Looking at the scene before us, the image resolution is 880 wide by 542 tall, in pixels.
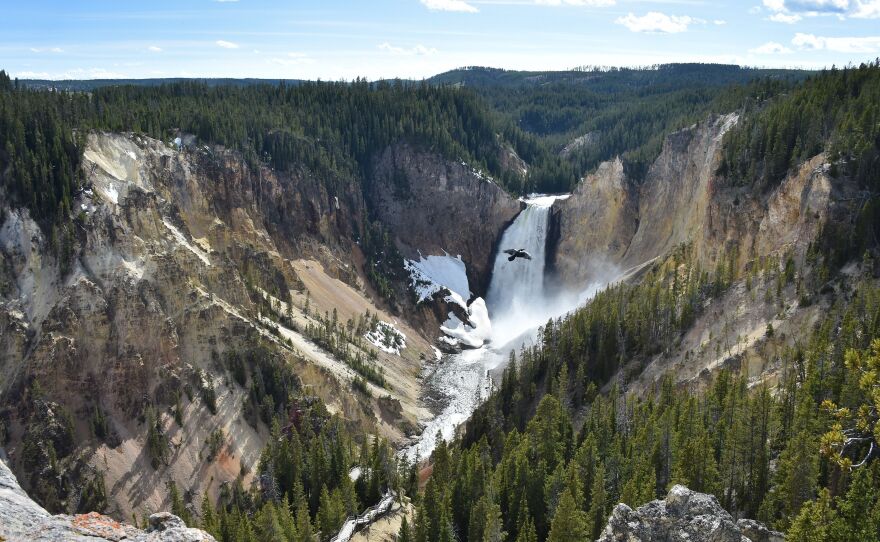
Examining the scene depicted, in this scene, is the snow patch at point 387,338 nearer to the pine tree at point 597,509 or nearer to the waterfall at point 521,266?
the waterfall at point 521,266

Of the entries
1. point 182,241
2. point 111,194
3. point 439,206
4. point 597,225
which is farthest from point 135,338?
point 597,225

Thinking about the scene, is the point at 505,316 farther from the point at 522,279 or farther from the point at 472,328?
the point at 522,279

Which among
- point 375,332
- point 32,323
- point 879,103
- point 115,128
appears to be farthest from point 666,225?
point 32,323

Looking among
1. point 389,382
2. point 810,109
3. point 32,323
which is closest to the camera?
point 32,323

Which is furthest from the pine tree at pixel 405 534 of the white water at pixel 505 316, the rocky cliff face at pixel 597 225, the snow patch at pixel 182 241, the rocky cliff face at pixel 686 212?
the rocky cliff face at pixel 597 225

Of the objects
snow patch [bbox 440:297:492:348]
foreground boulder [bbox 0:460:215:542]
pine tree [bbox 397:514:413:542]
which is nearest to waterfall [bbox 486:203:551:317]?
snow patch [bbox 440:297:492:348]

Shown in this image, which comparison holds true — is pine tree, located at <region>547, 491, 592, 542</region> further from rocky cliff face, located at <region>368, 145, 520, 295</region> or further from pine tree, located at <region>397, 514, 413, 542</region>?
rocky cliff face, located at <region>368, 145, 520, 295</region>

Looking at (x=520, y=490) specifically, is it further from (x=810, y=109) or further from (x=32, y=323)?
(x=810, y=109)
